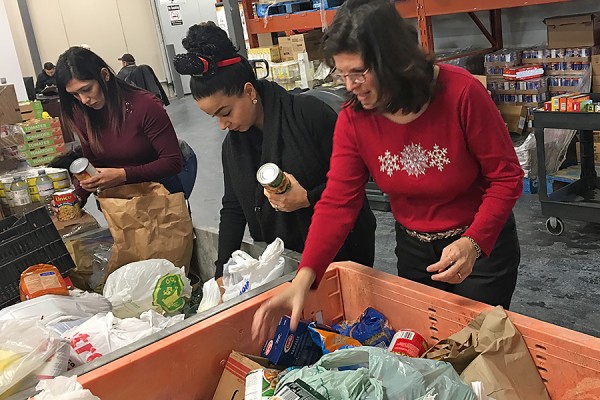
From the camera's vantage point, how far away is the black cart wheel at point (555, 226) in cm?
362

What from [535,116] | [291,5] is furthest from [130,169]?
[291,5]

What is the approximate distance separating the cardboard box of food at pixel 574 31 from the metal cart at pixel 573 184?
811 mm

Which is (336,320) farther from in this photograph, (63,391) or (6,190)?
(6,190)

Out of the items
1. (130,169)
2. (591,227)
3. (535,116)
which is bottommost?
(591,227)

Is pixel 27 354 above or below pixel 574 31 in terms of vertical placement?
below

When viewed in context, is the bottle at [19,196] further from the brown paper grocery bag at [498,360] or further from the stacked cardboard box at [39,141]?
the stacked cardboard box at [39,141]

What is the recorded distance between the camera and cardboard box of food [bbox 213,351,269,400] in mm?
1274

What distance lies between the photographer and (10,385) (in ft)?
3.99

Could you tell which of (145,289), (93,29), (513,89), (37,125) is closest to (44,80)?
(93,29)

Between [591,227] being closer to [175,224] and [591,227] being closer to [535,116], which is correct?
[535,116]

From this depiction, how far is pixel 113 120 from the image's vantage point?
2.42 meters

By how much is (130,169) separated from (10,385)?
1206mm

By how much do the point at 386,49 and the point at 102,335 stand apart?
94 centimetres

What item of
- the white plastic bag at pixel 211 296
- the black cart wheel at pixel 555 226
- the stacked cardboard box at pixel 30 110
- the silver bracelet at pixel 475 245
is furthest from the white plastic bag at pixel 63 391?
the stacked cardboard box at pixel 30 110
